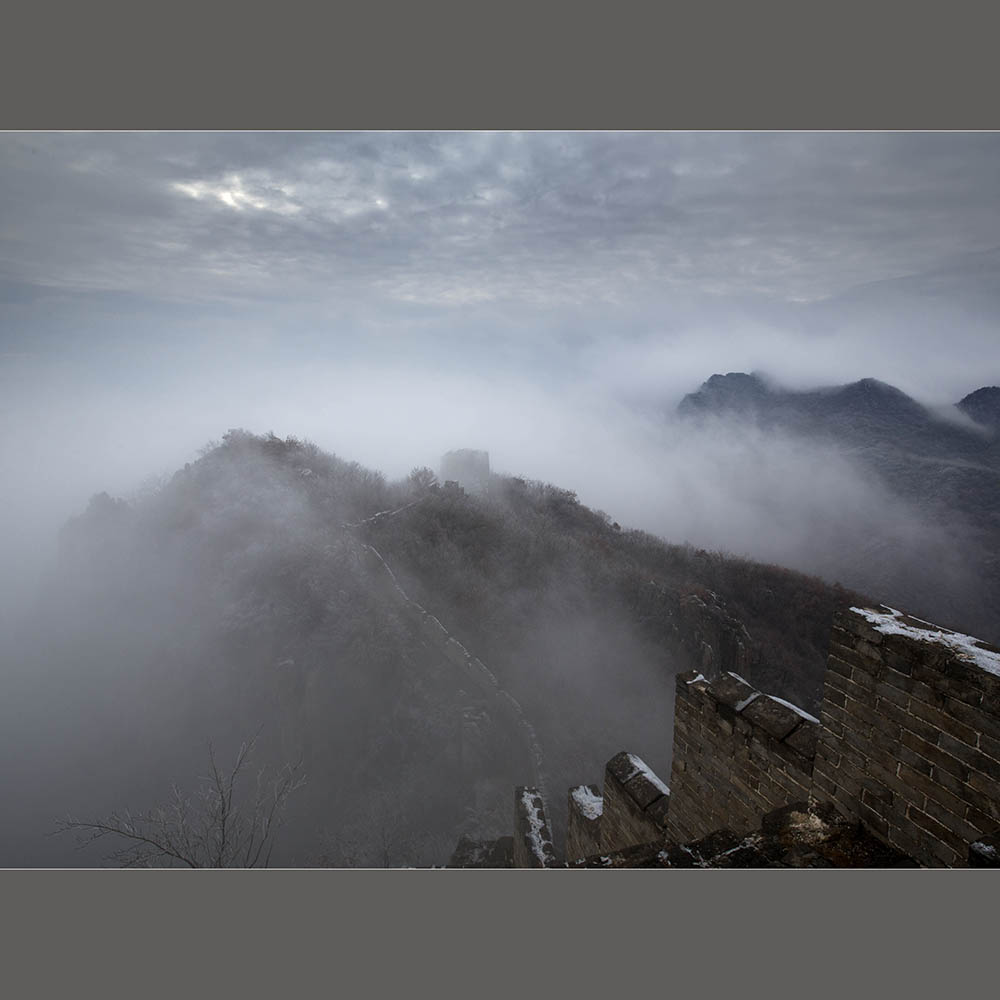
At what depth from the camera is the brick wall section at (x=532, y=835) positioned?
7105mm

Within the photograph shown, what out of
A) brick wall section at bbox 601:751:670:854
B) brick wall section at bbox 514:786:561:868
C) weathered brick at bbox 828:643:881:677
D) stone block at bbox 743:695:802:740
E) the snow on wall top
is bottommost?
brick wall section at bbox 514:786:561:868

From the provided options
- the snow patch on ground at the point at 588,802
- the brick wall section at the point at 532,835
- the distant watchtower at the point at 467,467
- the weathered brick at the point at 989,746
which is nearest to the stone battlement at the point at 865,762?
the weathered brick at the point at 989,746

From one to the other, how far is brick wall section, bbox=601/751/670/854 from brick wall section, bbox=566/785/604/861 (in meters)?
0.18

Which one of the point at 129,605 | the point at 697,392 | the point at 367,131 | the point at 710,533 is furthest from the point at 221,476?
the point at 697,392

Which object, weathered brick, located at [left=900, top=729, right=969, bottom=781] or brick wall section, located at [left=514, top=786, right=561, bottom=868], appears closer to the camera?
weathered brick, located at [left=900, top=729, right=969, bottom=781]

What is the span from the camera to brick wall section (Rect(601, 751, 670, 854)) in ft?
15.9

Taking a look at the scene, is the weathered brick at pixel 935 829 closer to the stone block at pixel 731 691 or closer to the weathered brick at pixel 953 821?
the weathered brick at pixel 953 821

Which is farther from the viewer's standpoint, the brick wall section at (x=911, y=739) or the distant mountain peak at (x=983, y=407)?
the distant mountain peak at (x=983, y=407)

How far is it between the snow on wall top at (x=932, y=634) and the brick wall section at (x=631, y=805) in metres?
3.10

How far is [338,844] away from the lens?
494 inches

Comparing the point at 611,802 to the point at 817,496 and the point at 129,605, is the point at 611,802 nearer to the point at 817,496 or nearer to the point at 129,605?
the point at 129,605

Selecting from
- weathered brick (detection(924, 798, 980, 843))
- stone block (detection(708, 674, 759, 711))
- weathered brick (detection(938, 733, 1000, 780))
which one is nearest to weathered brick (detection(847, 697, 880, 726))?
weathered brick (detection(938, 733, 1000, 780))

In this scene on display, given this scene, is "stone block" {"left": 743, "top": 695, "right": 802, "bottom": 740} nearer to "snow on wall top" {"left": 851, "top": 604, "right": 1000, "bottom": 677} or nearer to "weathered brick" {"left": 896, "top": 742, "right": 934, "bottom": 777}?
"weathered brick" {"left": 896, "top": 742, "right": 934, "bottom": 777}

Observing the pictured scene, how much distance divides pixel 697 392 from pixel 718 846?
51.5m
